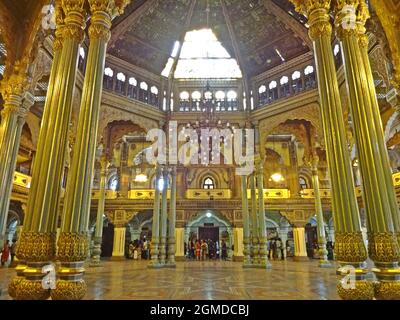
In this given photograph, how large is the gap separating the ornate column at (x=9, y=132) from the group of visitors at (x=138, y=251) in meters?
12.7

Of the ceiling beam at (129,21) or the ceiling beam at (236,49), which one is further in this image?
the ceiling beam at (236,49)

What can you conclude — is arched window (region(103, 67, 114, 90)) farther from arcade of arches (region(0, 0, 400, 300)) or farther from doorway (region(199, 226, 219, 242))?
doorway (region(199, 226, 219, 242))

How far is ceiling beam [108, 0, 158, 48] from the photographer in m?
12.1

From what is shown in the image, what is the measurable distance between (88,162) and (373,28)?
816cm

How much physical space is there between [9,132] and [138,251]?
14027 millimetres

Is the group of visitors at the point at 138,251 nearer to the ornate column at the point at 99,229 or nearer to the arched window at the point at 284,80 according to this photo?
the ornate column at the point at 99,229

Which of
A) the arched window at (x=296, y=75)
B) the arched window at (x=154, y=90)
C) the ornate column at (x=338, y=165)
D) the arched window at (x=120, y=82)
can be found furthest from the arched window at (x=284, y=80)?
the ornate column at (x=338, y=165)

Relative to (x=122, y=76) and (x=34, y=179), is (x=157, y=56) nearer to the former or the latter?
(x=122, y=76)

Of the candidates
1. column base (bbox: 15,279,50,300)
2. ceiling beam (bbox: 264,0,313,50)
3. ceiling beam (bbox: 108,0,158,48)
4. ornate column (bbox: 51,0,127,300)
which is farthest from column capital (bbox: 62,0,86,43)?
ceiling beam (bbox: 264,0,313,50)

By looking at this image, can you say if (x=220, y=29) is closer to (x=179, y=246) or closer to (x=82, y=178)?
(x=82, y=178)

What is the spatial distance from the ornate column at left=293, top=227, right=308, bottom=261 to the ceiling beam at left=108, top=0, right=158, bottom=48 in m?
15.8

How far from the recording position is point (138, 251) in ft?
66.2

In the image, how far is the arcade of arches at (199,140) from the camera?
15.5 feet
